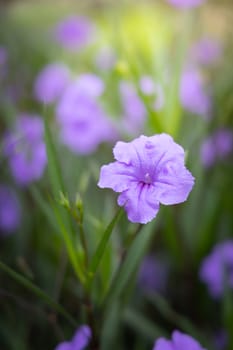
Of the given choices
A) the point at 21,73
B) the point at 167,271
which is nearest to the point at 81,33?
the point at 21,73

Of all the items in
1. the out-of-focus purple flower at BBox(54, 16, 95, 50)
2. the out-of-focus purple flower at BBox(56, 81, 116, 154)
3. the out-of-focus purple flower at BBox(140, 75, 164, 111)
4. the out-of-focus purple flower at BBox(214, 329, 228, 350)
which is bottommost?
the out-of-focus purple flower at BBox(214, 329, 228, 350)

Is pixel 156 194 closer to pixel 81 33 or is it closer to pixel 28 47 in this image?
pixel 81 33

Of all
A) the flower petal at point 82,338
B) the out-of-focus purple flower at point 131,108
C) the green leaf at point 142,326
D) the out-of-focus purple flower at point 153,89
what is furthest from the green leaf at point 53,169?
the out-of-focus purple flower at point 131,108

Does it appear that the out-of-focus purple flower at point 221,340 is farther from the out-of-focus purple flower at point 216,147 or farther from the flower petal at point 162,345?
the out-of-focus purple flower at point 216,147

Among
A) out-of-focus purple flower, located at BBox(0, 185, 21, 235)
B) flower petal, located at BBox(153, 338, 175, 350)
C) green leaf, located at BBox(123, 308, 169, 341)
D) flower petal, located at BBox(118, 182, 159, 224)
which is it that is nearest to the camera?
flower petal, located at BBox(118, 182, 159, 224)

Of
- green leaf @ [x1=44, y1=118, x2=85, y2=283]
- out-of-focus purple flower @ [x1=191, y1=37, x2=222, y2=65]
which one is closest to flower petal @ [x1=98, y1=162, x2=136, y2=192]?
green leaf @ [x1=44, y1=118, x2=85, y2=283]

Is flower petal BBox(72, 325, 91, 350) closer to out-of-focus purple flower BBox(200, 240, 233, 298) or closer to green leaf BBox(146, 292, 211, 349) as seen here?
green leaf BBox(146, 292, 211, 349)

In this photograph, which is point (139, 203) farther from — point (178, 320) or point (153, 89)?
point (153, 89)
